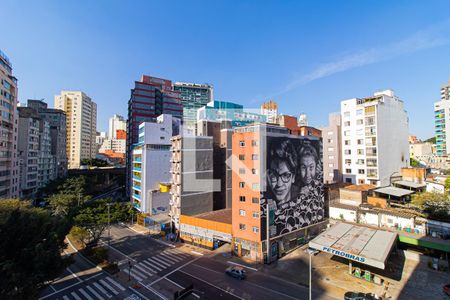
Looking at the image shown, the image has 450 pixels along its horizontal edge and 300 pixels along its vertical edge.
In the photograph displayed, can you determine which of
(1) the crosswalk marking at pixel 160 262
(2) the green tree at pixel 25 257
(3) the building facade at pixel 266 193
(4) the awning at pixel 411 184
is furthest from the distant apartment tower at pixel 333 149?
(2) the green tree at pixel 25 257

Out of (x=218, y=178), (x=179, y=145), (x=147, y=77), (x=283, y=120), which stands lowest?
(x=218, y=178)

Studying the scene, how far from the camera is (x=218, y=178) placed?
202ft

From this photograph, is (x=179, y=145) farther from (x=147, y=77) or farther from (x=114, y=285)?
(x=147, y=77)

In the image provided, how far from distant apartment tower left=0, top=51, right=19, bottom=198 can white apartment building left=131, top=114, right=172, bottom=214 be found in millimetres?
33240

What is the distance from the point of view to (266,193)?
4006 centimetres

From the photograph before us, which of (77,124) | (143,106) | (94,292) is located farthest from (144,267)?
(77,124)

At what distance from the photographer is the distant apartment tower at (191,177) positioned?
176 ft

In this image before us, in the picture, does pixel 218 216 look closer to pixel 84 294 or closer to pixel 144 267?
pixel 144 267

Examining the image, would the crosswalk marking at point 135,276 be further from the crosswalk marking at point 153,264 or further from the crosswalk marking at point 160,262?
the crosswalk marking at point 160,262

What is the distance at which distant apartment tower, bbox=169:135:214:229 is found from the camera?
2117 inches

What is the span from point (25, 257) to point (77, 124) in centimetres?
17562

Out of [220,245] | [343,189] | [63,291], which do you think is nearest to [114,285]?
[63,291]

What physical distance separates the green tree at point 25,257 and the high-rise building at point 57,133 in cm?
10238

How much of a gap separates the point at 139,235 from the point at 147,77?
4320 inches
